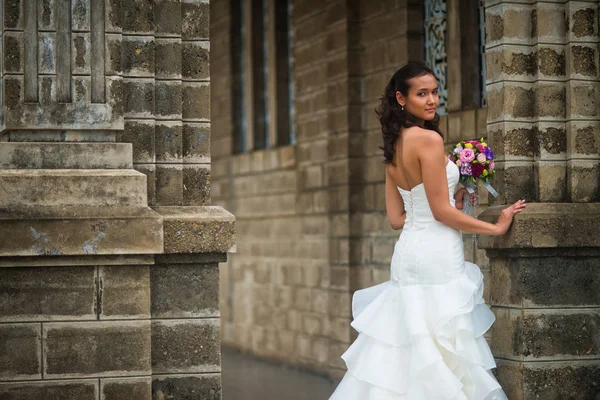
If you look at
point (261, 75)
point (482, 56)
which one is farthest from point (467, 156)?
point (261, 75)

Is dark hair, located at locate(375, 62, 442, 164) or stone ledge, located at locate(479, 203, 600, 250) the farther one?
stone ledge, located at locate(479, 203, 600, 250)

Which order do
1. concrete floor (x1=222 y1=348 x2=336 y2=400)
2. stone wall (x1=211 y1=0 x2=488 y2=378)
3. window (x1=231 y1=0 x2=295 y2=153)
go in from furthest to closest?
1. window (x1=231 y1=0 x2=295 y2=153)
2. stone wall (x1=211 y1=0 x2=488 y2=378)
3. concrete floor (x1=222 y1=348 x2=336 y2=400)

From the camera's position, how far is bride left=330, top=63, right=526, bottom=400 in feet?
18.7

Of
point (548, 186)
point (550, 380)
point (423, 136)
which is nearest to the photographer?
point (423, 136)

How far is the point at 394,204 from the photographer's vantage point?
620 cm

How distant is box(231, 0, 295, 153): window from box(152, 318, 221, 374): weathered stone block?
24.0 ft

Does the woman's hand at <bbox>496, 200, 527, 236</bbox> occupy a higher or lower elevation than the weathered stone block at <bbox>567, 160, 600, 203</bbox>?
lower

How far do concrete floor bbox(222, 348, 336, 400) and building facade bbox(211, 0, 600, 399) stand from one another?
0.87ft

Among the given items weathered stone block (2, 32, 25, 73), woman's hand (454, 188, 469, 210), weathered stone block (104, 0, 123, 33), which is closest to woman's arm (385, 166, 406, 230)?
woman's hand (454, 188, 469, 210)

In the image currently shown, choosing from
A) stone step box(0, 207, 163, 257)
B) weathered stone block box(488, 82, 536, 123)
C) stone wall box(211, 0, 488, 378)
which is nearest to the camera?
stone step box(0, 207, 163, 257)

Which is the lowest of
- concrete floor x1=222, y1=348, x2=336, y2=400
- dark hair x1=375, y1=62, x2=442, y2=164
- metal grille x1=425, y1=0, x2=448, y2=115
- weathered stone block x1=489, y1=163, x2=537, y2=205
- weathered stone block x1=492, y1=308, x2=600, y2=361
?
concrete floor x1=222, y1=348, x2=336, y2=400

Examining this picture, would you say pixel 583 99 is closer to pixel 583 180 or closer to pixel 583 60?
pixel 583 60

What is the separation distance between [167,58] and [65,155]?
0.85m

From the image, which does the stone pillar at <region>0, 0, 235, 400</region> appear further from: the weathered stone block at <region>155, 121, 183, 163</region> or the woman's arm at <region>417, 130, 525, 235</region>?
the woman's arm at <region>417, 130, 525, 235</region>
